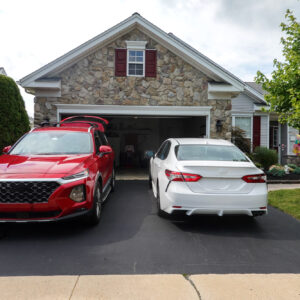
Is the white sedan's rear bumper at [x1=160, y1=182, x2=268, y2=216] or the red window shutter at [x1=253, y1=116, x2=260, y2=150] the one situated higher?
the red window shutter at [x1=253, y1=116, x2=260, y2=150]

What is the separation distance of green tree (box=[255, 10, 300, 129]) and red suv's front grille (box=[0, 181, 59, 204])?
552 centimetres

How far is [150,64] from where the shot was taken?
10875 millimetres

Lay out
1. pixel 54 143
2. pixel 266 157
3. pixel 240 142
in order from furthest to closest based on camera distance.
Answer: pixel 240 142, pixel 266 157, pixel 54 143

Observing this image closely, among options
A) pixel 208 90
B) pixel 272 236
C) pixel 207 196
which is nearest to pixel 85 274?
pixel 207 196

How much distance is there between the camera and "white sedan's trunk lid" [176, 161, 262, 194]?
452 centimetres

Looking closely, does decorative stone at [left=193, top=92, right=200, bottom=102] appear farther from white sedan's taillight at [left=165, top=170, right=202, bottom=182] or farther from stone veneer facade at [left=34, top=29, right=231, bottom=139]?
white sedan's taillight at [left=165, top=170, right=202, bottom=182]

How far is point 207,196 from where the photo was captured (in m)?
4.48

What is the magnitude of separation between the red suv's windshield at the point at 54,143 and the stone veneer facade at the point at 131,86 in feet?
16.1

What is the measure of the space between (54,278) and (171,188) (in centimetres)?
223

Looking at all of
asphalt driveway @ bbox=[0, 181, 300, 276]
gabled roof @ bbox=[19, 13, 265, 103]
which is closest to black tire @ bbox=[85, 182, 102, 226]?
asphalt driveway @ bbox=[0, 181, 300, 276]

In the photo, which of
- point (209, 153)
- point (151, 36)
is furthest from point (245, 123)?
point (209, 153)

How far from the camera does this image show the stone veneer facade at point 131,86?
10.7 m

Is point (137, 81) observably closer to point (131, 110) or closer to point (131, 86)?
point (131, 86)

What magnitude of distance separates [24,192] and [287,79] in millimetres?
6328
